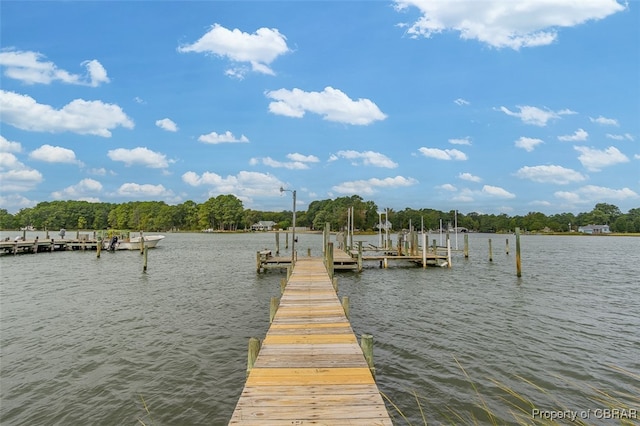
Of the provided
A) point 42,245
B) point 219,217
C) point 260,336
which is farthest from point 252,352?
point 219,217

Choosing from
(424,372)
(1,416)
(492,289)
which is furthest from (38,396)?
(492,289)

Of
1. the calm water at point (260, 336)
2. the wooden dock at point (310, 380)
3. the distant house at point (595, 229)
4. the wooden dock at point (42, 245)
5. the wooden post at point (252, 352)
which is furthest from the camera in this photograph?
the distant house at point (595, 229)

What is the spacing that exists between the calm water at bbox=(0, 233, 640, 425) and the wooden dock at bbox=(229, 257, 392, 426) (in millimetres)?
1655

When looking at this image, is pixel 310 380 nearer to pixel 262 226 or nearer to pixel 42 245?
pixel 42 245

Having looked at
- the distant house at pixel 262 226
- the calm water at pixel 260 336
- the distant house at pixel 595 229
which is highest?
the distant house at pixel 262 226

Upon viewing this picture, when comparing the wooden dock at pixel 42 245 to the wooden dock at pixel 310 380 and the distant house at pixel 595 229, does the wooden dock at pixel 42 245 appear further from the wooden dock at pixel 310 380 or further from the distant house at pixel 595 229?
the distant house at pixel 595 229

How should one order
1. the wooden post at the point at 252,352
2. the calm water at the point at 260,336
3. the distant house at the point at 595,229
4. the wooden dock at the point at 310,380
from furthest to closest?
the distant house at the point at 595,229
the calm water at the point at 260,336
the wooden post at the point at 252,352
the wooden dock at the point at 310,380

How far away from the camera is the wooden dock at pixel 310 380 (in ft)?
14.3

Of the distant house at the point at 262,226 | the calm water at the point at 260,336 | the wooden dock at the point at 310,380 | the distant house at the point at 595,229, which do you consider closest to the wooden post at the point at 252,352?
the wooden dock at the point at 310,380

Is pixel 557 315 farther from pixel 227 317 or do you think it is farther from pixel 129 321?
pixel 129 321

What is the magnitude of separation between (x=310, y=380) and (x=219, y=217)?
134 metres

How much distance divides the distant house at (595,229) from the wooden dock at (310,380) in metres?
160

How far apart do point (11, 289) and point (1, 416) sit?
54.0 feet

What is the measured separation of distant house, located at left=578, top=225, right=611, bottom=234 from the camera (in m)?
132
